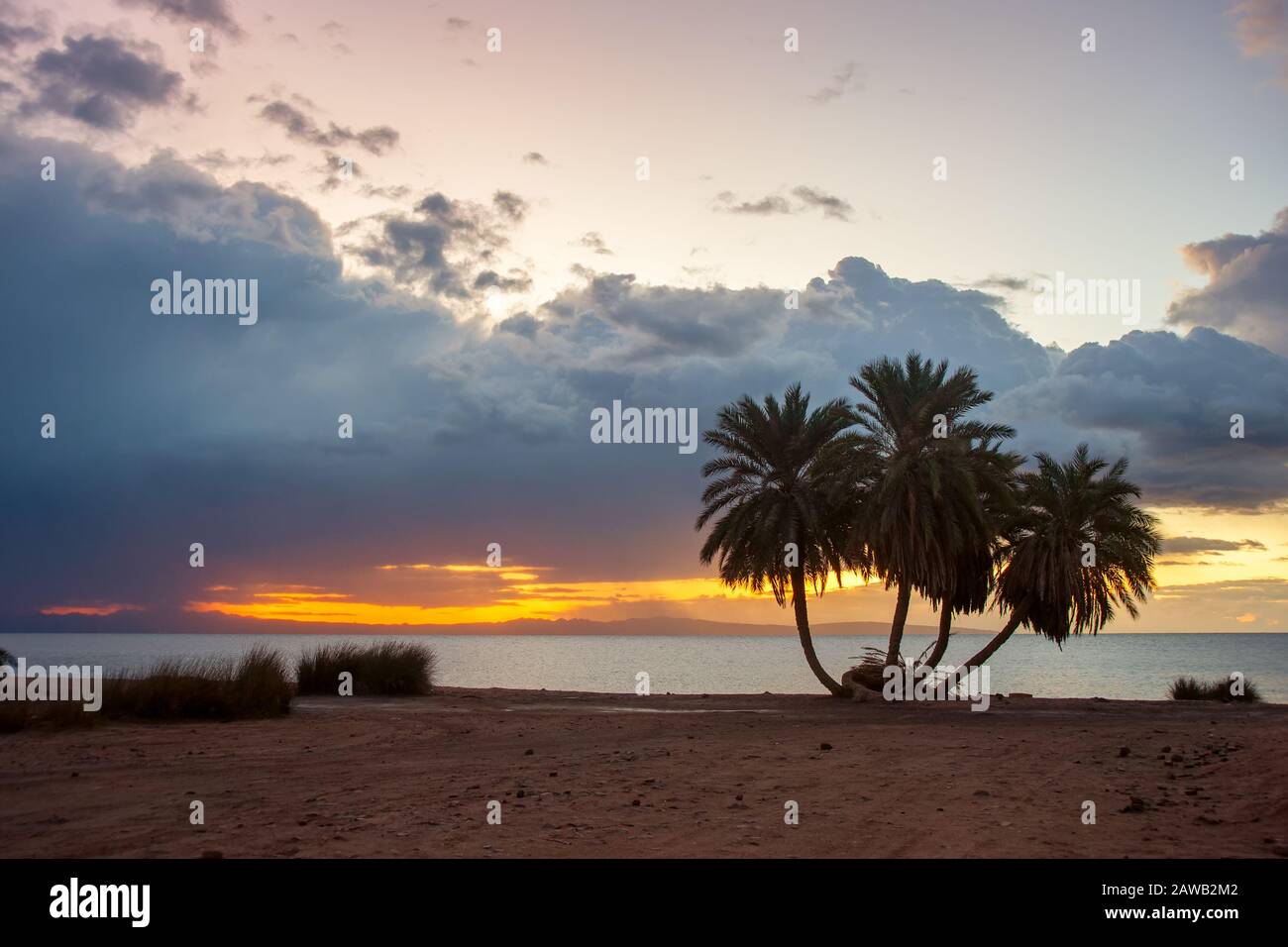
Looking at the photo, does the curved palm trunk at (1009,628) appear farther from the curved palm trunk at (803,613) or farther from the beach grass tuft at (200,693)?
the beach grass tuft at (200,693)

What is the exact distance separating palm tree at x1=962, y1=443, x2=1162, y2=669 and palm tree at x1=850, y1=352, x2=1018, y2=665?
3.43 meters

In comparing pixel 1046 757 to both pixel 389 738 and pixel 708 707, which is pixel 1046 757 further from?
pixel 708 707

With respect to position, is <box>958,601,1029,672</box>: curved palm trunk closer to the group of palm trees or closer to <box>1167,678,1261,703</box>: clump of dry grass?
the group of palm trees

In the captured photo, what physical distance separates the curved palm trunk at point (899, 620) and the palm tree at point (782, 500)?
159 cm

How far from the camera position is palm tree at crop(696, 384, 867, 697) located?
32312 millimetres

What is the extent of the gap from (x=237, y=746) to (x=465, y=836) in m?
9.03

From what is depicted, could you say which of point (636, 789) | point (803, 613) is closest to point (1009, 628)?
point (803, 613)

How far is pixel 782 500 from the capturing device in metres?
32.8

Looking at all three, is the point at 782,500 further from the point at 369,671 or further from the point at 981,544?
the point at 369,671

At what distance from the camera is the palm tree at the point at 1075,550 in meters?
33.9

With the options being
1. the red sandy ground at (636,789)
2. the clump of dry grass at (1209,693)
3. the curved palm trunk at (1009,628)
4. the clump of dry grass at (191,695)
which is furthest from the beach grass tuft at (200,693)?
the clump of dry grass at (1209,693)

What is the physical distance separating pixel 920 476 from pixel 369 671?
18633 mm
